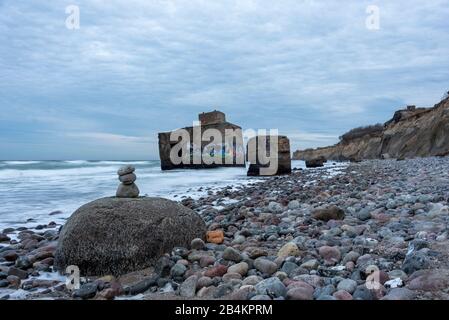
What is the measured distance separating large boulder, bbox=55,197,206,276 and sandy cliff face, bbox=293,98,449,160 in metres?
21.6

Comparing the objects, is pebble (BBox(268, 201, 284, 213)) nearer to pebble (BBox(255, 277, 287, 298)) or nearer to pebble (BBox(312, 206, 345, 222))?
pebble (BBox(312, 206, 345, 222))

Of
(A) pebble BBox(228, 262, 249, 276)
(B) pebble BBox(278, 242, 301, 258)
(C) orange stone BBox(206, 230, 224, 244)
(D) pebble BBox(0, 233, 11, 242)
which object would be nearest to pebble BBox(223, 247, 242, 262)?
(A) pebble BBox(228, 262, 249, 276)

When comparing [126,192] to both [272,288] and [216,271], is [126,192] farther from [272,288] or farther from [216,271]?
[272,288]

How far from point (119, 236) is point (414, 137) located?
2976 centimetres

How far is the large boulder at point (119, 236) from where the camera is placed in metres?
3.30

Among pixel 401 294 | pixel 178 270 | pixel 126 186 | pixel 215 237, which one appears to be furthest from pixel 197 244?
pixel 401 294

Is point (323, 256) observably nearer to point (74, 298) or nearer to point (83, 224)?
point (74, 298)

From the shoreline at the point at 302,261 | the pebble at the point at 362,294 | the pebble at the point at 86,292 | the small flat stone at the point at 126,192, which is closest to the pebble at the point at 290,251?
the shoreline at the point at 302,261

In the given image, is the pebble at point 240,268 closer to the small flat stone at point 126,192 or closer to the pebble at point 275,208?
the small flat stone at point 126,192

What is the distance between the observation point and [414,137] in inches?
1122

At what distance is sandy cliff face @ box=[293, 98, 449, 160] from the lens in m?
24.0

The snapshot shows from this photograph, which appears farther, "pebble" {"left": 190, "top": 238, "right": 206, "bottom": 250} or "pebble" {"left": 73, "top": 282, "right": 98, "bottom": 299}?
"pebble" {"left": 190, "top": 238, "right": 206, "bottom": 250}

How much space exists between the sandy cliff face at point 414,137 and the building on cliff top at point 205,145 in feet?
43.0

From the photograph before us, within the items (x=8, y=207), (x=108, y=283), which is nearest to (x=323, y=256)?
(x=108, y=283)
